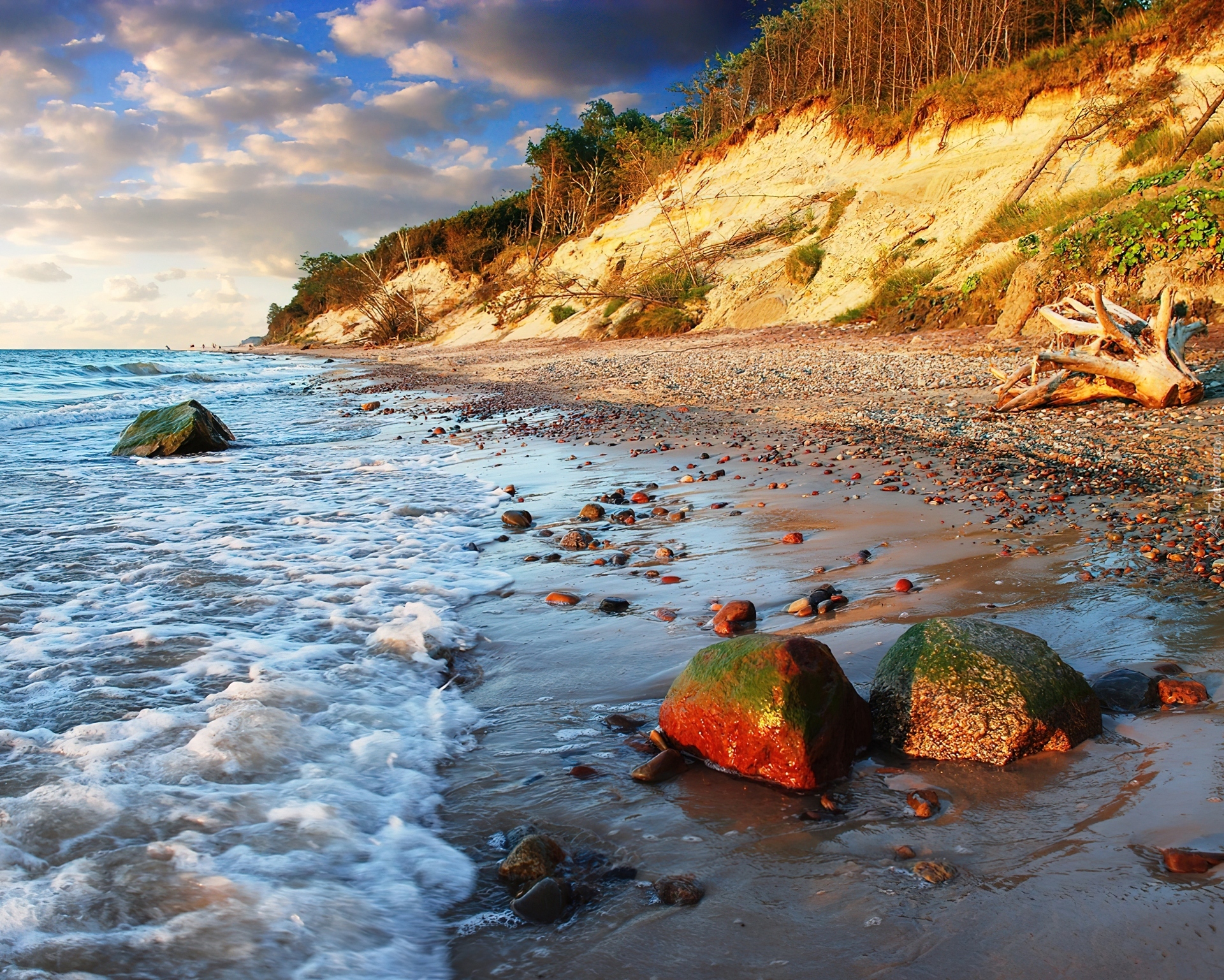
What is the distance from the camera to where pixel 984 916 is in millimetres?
1775

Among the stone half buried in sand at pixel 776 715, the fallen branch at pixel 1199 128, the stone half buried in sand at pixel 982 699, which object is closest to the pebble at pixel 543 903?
the stone half buried in sand at pixel 776 715

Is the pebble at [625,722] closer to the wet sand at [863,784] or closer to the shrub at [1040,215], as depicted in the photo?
the wet sand at [863,784]

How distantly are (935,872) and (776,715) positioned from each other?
61 centimetres

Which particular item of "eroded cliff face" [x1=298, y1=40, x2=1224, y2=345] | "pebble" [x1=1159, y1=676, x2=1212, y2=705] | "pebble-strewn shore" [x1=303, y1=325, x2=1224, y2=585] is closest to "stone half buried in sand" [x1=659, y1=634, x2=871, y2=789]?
"pebble" [x1=1159, y1=676, x2=1212, y2=705]

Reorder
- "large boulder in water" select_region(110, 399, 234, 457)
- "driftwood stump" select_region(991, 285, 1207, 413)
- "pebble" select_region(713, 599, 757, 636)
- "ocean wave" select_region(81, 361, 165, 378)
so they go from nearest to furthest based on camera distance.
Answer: "pebble" select_region(713, 599, 757, 636) → "driftwood stump" select_region(991, 285, 1207, 413) → "large boulder in water" select_region(110, 399, 234, 457) → "ocean wave" select_region(81, 361, 165, 378)

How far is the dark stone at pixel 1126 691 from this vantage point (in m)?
2.57

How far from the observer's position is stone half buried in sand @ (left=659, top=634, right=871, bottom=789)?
2377mm

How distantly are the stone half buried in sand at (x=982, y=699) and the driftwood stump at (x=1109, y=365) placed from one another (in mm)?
5544

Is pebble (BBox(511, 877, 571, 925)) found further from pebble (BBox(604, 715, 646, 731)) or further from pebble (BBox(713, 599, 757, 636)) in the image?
pebble (BBox(713, 599, 757, 636))

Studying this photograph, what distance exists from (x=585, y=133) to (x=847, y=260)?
24.7 metres

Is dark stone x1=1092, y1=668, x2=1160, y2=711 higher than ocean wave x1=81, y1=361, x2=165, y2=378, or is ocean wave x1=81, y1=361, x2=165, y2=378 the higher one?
ocean wave x1=81, y1=361, x2=165, y2=378

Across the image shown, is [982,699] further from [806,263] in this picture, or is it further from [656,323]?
[656,323]

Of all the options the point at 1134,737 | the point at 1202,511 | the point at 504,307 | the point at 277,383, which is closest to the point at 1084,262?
the point at 1202,511

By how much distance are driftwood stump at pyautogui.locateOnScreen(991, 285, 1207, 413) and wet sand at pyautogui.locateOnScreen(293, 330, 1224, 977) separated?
6.98 ft
